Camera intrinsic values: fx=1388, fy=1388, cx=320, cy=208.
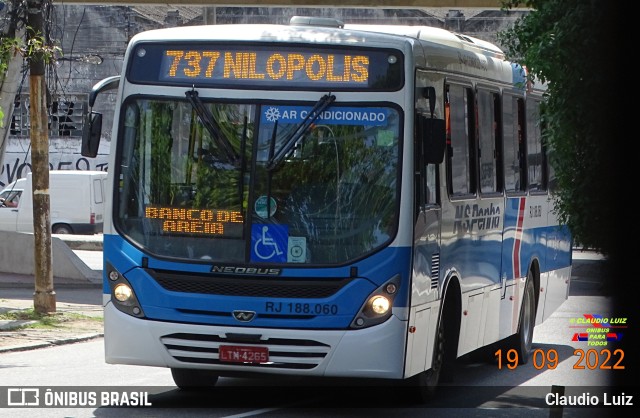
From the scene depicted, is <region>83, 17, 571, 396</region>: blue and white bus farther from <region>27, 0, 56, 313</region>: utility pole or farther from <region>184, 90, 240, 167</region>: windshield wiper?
<region>27, 0, 56, 313</region>: utility pole

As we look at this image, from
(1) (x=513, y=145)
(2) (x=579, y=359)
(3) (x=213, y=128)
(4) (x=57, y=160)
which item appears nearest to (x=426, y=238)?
(3) (x=213, y=128)

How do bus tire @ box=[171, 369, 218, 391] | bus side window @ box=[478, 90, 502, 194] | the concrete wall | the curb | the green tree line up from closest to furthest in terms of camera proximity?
the green tree → bus tire @ box=[171, 369, 218, 391] → bus side window @ box=[478, 90, 502, 194] → the curb → the concrete wall

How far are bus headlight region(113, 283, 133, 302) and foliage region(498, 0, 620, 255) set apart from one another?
3.40m

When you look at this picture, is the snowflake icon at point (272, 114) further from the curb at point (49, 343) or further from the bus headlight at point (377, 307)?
the curb at point (49, 343)

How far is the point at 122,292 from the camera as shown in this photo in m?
10.6

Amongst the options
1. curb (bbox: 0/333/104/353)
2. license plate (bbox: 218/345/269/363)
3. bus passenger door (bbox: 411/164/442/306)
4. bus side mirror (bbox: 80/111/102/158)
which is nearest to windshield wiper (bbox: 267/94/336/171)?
bus passenger door (bbox: 411/164/442/306)

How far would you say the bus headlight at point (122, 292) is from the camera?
34.6 ft

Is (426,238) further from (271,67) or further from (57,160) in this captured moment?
(57,160)

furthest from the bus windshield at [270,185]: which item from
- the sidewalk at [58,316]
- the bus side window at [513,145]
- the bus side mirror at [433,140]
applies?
the sidewalk at [58,316]

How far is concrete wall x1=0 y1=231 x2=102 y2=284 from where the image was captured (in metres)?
24.5

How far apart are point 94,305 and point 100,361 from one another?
6604mm

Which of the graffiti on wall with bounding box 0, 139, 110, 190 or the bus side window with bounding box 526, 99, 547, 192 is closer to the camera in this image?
the bus side window with bounding box 526, 99, 547, 192

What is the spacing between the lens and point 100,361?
1424cm

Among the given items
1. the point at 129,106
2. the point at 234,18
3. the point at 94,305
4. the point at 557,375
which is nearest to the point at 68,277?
the point at 94,305
